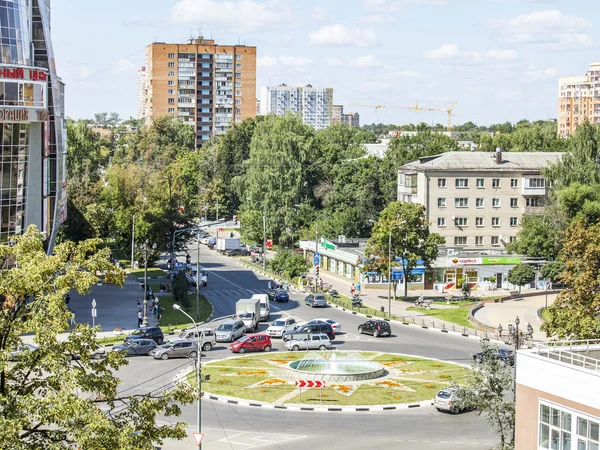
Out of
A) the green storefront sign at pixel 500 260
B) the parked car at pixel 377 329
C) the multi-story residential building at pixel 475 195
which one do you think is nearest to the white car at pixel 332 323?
the parked car at pixel 377 329

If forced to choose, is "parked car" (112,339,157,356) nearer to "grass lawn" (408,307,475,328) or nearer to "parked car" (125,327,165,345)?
"parked car" (125,327,165,345)

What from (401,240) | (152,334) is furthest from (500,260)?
(152,334)

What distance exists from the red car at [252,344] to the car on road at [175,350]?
2.82m

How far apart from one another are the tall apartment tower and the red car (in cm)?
13632

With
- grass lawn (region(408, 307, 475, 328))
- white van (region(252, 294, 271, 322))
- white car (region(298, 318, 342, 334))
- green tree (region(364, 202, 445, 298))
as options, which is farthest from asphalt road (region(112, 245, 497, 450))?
green tree (region(364, 202, 445, 298))

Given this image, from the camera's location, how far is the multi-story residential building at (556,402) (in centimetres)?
2202

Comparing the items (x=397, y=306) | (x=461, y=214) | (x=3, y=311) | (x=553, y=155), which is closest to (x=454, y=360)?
(x=397, y=306)

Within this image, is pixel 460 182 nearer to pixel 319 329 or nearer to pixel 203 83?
pixel 319 329

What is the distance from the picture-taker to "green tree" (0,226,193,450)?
17.3 metres

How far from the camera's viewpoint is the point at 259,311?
206 feet

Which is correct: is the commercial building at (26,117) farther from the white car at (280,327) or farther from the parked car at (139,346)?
the white car at (280,327)

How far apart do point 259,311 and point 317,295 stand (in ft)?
33.2

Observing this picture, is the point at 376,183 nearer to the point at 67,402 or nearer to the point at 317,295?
the point at 317,295

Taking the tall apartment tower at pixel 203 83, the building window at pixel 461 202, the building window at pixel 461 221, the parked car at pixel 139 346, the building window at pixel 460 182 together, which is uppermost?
the tall apartment tower at pixel 203 83
